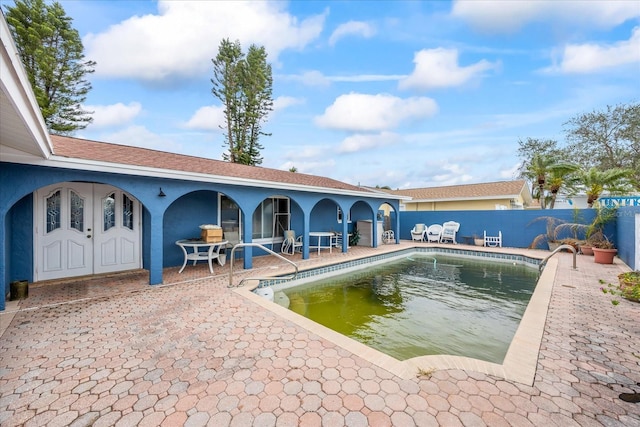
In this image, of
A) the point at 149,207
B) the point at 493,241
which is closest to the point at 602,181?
the point at 493,241

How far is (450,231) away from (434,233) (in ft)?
2.67

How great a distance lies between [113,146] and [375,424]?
887 cm

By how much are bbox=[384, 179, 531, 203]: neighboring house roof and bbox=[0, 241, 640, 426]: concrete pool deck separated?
13.8 m

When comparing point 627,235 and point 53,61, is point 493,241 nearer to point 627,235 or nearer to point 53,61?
point 627,235

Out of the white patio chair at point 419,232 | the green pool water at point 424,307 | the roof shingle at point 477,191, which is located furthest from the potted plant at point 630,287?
the roof shingle at point 477,191

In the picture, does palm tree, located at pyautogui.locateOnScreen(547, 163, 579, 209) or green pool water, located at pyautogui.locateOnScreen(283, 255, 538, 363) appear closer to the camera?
green pool water, located at pyautogui.locateOnScreen(283, 255, 538, 363)

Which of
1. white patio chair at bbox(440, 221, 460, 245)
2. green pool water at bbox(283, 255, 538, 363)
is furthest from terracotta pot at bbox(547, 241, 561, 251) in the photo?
white patio chair at bbox(440, 221, 460, 245)

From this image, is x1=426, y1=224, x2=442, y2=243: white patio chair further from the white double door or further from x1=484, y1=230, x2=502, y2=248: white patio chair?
the white double door

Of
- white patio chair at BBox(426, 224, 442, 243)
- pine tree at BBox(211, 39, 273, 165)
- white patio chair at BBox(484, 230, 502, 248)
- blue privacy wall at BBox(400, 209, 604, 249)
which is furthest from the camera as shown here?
pine tree at BBox(211, 39, 273, 165)

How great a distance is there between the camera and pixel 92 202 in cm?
684

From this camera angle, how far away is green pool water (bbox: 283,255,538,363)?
4.20m

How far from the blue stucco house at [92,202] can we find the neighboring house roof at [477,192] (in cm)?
1231

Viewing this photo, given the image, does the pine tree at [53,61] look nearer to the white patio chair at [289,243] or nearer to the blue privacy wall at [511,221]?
the white patio chair at [289,243]

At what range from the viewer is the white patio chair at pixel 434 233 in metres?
15.0
